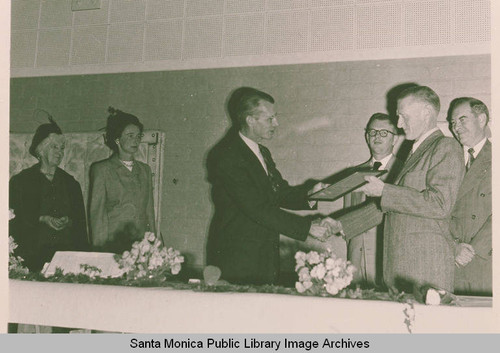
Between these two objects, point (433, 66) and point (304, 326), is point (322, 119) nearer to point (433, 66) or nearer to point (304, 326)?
point (433, 66)

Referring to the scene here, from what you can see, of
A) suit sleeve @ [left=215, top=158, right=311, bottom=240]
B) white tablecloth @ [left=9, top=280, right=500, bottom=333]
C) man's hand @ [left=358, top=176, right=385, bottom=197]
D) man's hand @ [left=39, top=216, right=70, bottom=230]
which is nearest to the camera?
white tablecloth @ [left=9, top=280, right=500, bottom=333]

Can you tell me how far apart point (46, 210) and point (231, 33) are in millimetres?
2631

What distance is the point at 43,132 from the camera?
6621mm

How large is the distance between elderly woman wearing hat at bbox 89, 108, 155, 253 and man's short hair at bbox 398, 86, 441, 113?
2.61 metres

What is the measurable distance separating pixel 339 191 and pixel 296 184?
458 millimetres

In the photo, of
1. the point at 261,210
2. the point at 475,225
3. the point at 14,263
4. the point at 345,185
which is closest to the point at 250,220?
the point at 261,210

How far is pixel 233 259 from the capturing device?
Answer: 571 centimetres

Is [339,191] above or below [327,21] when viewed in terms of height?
below

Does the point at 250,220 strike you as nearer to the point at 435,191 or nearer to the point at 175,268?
the point at 175,268

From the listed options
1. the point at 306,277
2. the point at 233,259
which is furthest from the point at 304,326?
the point at 233,259

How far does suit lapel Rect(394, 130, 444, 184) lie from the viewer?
5.17 metres

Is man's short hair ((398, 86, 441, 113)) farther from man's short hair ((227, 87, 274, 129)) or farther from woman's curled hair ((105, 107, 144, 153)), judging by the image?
woman's curled hair ((105, 107, 144, 153))

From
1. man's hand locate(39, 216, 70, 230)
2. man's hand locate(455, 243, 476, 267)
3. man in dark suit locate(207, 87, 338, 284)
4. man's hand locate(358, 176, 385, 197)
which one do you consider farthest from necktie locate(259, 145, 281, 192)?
man's hand locate(39, 216, 70, 230)

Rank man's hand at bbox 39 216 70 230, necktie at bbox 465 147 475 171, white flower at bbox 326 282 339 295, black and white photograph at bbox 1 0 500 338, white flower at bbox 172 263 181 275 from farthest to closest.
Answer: man's hand at bbox 39 216 70 230 → white flower at bbox 172 263 181 275 → necktie at bbox 465 147 475 171 → black and white photograph at bbox 1 0 500 338 → white flower at bbox 326 282 339 295
